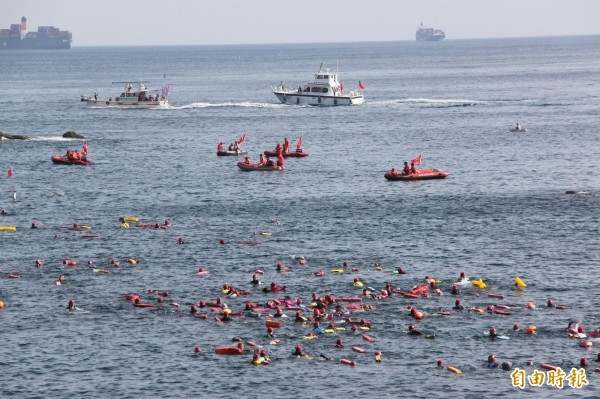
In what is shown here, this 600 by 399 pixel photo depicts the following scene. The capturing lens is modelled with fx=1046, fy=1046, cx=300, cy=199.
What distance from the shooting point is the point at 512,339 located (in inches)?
2345

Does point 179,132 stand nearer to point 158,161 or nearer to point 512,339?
point 158,161

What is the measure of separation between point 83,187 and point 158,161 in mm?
22223

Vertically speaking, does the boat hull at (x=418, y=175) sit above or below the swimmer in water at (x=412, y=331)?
above

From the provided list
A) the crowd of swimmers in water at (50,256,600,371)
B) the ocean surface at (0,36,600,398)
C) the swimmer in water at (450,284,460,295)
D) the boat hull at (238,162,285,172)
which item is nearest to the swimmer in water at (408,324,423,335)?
the crowd of swimmers in water at (50,256,600,371)

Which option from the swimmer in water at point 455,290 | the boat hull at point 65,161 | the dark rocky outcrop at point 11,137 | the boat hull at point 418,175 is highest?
the boat hull at point 418,175

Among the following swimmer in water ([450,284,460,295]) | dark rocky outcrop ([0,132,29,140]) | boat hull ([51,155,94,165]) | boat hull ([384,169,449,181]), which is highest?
boat hull ([384,169,449,181])

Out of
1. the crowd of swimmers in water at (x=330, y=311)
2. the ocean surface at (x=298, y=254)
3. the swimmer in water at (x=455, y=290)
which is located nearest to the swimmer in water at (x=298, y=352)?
the crowd of swimmers in water at (x=330, y=311)

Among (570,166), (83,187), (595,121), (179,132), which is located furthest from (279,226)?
(595,121)

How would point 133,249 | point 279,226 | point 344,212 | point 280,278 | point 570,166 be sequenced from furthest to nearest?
point 570,166 → point 344,212 → point 279,226 → point 133,249 → point 280,278

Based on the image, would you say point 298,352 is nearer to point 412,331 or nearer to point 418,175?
point 412,331

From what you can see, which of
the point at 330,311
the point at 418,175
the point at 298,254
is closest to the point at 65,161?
the point at 418,175

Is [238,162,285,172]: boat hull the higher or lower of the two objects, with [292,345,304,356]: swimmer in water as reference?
higher

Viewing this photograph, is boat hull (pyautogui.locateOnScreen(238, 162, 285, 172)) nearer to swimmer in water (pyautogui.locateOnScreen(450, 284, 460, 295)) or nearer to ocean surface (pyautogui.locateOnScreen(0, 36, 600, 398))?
ocean surface (pyautogui.locateOnScreen(0, 36, 600, 398))

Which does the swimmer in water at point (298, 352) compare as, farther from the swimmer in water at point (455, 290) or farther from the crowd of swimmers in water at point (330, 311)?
the swimmer in water at point (455, 290)
